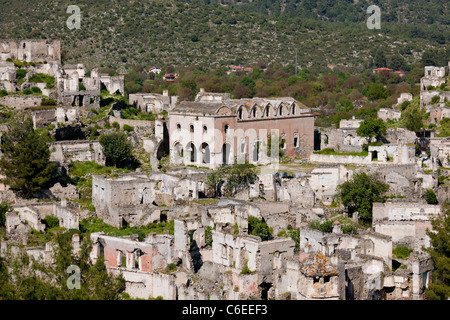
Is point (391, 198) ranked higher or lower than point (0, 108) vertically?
lower

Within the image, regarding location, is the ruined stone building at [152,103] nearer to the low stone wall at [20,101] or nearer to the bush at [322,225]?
the low stone wall at [20,101]

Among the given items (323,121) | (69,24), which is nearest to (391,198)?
(323,121)

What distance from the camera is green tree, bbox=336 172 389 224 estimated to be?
139 ft

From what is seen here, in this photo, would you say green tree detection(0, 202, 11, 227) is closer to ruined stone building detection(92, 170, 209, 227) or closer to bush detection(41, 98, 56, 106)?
ruined stone building detection(92, 170, 209, 227)

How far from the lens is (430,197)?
146ft

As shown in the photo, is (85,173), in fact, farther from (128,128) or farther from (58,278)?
(58,278)

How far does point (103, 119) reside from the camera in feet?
176

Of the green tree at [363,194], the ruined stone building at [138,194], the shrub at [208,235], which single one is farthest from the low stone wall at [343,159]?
the shrub at [208,235]

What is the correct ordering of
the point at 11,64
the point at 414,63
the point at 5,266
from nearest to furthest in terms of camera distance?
the point at 5,266, the point at 11,64, the point at 414,63

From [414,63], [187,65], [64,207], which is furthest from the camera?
[414,63]

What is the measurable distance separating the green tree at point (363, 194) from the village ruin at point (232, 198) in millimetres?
693

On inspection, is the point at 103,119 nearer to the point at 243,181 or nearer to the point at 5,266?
the point at 243,181

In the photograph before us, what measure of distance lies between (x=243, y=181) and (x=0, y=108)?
1649cm

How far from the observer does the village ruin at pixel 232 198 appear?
107 feet
